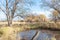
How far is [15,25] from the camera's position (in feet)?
31.1

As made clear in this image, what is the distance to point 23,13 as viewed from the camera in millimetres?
9484

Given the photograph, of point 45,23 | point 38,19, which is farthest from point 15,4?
point 45,23

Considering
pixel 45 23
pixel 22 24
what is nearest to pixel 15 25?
pixel 22 24

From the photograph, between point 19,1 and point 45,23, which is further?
point 45,23

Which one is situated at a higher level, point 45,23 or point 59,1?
point 59,1

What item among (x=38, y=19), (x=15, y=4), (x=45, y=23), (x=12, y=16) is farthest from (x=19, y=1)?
(x=45, y=23)

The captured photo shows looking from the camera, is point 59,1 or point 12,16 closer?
point 12,16

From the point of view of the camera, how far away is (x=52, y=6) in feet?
34.1

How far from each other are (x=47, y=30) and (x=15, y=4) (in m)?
3.15

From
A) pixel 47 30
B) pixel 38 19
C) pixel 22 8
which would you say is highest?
pixel 22 8

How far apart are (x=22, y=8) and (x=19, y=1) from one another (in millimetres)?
523

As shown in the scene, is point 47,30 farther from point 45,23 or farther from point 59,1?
point 59,1

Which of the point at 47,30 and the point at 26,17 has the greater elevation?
the point at 26,17

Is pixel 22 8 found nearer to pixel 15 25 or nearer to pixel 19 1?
pixel 19 1
